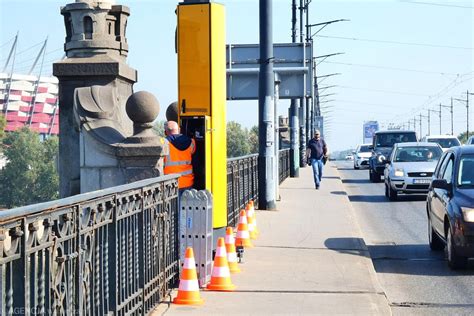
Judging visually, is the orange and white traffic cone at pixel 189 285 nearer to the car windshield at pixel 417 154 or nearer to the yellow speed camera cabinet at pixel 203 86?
the yellow speed camera cabinet at pixel 203 86

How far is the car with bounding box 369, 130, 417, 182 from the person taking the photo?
114ft

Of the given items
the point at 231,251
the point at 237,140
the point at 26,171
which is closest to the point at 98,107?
the point at 231,251

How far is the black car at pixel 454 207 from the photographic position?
10828 mm

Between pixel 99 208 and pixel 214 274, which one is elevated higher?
pixel 99 208

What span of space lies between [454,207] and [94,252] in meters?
6.47

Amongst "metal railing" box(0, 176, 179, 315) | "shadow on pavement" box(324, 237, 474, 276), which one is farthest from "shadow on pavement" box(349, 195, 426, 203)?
"metal railing" box(0, 176, 179, 315)

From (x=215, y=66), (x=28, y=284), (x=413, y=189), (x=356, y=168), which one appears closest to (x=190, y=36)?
(x=215, y=66)

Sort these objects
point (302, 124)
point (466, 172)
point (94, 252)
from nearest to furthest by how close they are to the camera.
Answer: point (94, 252)
point (466, 172)
point (302, 124)

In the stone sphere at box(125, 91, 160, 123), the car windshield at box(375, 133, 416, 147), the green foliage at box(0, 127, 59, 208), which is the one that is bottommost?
the green foliage at box(0, 127, 59, 208)

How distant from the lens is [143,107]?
960 cm

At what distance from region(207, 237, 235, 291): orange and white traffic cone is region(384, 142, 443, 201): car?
1550 centimetres

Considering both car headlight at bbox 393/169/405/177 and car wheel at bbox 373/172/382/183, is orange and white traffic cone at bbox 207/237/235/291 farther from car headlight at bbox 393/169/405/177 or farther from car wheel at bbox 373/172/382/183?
car wheel at bbox 373/172/382/183

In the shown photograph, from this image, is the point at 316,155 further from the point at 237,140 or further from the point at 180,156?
the point at 237,140

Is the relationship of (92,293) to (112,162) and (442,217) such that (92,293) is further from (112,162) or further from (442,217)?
(442,217)
